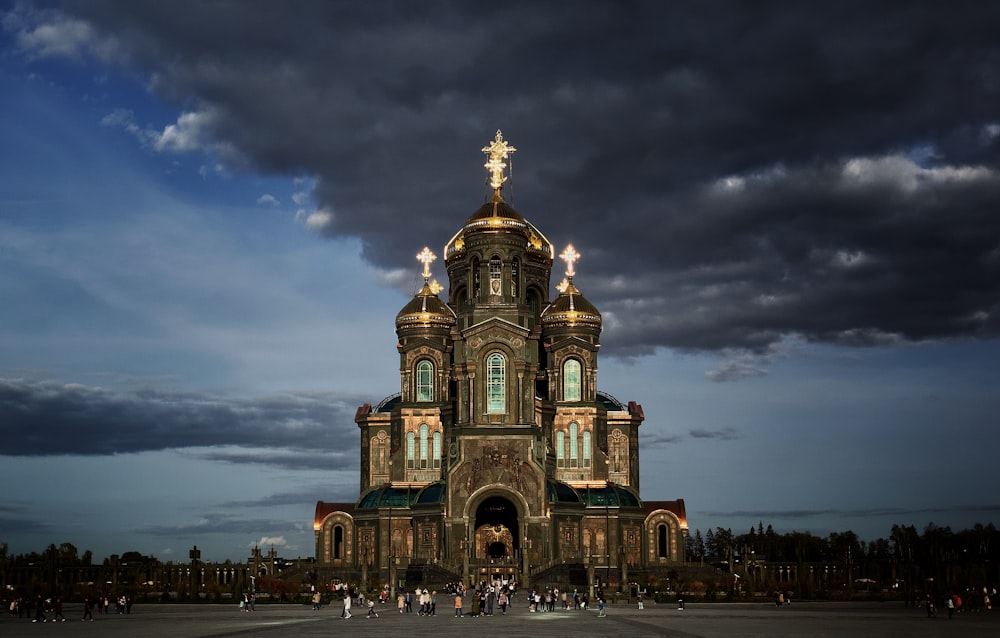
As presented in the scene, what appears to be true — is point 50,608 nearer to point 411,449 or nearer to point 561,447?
point 411,449

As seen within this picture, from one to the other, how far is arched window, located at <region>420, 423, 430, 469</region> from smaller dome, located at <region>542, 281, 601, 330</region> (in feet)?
43.3

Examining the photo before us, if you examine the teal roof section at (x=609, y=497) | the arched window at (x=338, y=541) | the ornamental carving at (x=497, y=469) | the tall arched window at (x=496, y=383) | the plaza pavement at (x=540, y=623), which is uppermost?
the tall arched window at (x=496, y=383)

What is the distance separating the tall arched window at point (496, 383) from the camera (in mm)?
95250

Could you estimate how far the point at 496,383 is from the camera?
314 feet

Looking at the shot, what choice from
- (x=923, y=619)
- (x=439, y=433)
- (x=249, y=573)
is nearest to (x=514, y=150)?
(x=439, y=433)

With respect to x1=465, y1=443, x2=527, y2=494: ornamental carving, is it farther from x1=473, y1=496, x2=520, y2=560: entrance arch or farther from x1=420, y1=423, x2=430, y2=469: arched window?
x1=420, y1=423, x2=430, y2=469: arched window

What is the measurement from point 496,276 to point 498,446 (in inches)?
590

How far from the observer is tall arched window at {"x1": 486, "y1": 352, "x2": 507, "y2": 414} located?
313 feet

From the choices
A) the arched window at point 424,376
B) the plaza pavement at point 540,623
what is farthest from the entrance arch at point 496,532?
the plaza pavement at point 540,623

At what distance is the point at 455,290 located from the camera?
109m

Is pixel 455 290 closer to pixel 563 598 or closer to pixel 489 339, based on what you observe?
pixel 489 339

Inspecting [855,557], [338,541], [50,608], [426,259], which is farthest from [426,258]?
[855,557]

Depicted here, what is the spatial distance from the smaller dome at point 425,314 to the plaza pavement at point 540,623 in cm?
3955

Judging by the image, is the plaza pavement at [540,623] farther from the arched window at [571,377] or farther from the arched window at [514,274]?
the arched window at [514,274]
